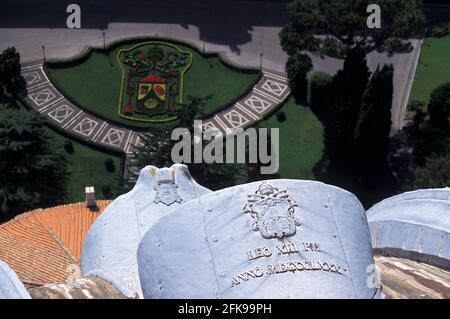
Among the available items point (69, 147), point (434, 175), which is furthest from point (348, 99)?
point (69, 147)

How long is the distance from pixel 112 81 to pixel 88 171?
1028cm

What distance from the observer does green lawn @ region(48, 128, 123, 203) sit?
149 feet

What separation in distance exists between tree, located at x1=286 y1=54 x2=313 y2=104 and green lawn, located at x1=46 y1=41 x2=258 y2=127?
3.04m

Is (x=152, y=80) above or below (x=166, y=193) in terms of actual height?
above

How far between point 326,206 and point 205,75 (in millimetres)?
40210

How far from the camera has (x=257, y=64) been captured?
58188mm

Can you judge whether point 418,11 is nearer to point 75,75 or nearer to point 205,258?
point 75,75

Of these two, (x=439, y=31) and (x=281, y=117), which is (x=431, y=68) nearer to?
(x=439, y=31)

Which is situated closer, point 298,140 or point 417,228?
point 417,228

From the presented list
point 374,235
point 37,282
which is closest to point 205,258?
point 374,235

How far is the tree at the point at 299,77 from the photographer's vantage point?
54469 mm

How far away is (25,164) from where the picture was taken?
40844 millimetres

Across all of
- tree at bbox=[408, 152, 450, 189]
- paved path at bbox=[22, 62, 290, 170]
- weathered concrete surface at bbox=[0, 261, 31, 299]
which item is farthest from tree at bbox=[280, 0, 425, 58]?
weathered concrete surface at bbox=[0, 261, 31, 299]

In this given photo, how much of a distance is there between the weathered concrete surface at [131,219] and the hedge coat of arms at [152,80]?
85.5 ft
